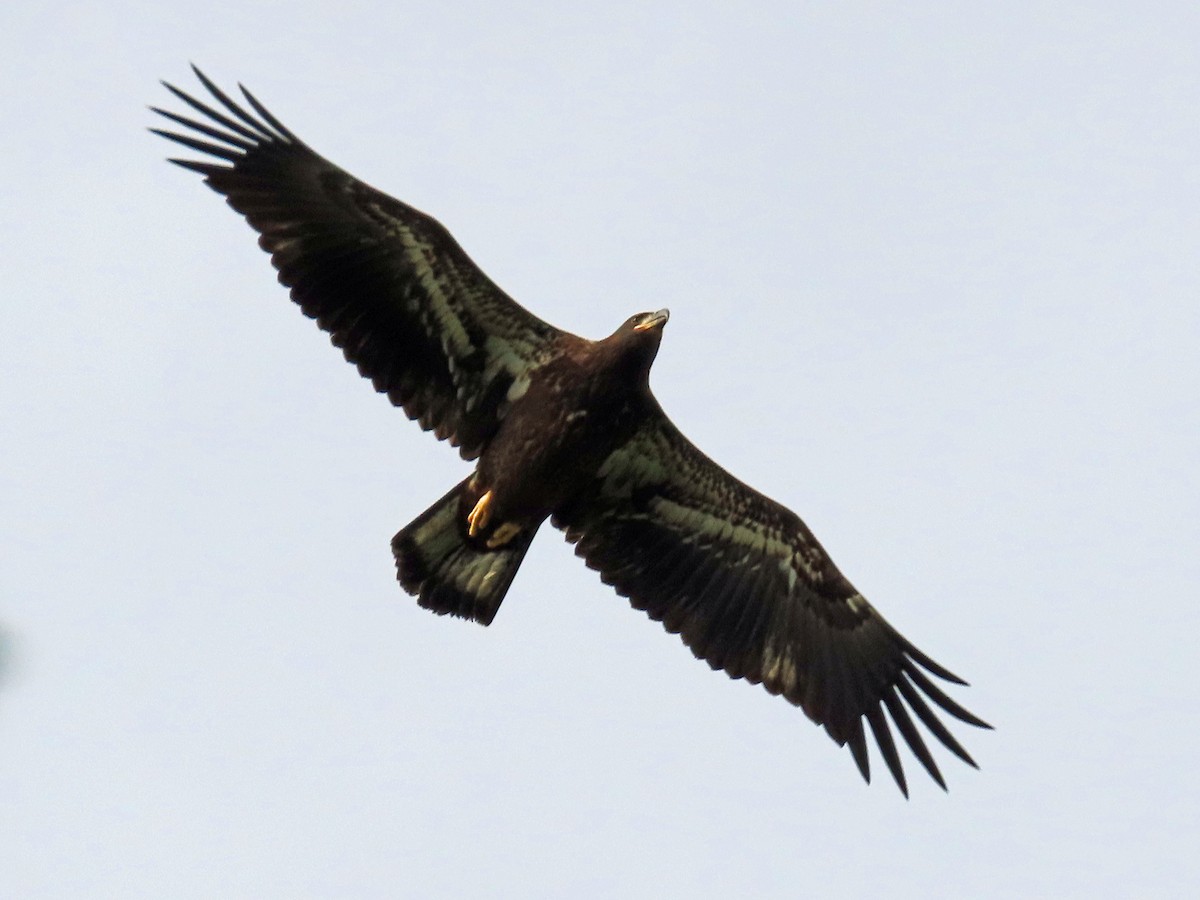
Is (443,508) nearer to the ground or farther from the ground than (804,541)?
nearer to the ground

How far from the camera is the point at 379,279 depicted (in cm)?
1611

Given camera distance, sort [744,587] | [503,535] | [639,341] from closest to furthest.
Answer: [639,341], [503,535], [744,587]

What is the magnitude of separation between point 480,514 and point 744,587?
2.44 metres

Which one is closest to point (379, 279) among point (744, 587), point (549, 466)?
point (549, 466)

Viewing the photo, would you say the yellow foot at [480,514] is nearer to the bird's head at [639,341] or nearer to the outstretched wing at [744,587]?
the outstretched wing at [744,587]

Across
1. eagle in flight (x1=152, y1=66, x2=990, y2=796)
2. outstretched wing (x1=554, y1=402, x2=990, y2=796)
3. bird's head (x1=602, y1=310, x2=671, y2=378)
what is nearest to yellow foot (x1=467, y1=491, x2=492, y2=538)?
eagle in flight (x1=152, y1=66, x2=990, y2=796)

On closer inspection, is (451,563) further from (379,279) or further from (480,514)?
(379,279)

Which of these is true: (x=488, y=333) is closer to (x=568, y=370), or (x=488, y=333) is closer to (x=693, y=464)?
(x=568, y=370)

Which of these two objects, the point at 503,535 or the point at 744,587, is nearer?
the point at 503,535

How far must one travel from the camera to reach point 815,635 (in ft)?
56.6

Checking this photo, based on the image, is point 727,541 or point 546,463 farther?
point 727,541

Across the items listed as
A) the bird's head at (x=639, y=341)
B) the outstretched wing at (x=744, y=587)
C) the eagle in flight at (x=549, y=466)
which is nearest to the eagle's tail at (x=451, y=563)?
the eagle in flight at (x=549, y=466)

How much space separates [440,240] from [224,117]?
1861 millimetres

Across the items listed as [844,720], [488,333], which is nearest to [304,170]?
[488,333]
